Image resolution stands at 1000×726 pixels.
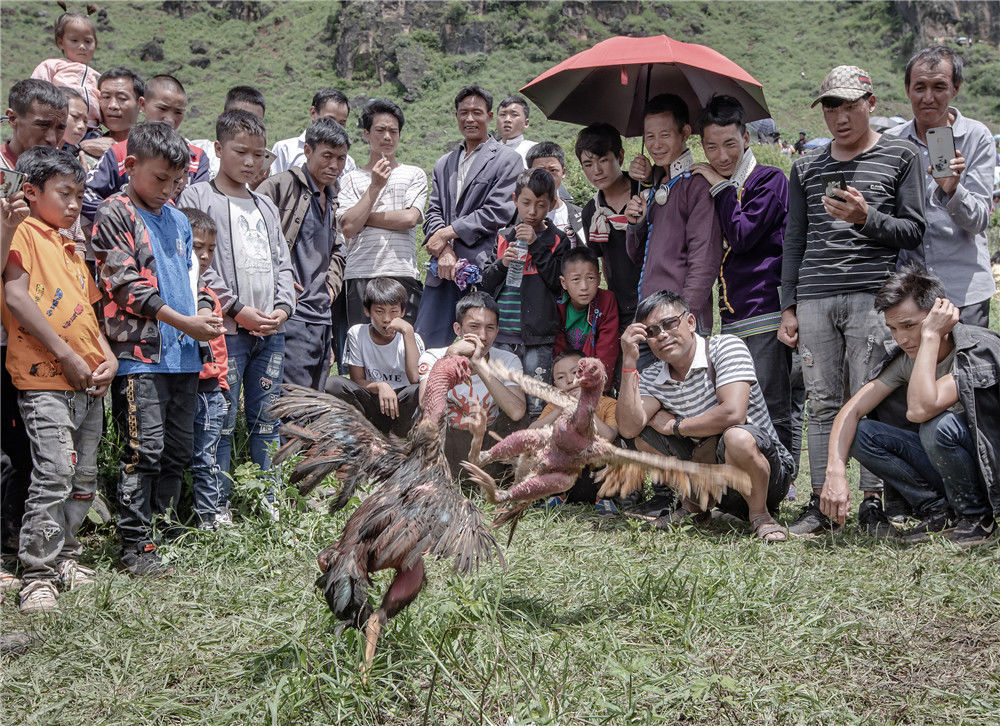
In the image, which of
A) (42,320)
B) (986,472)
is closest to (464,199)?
(42,320)

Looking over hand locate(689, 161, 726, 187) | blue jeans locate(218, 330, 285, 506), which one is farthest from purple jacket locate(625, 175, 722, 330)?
blue jeans locate(218, 330, 285, 506)

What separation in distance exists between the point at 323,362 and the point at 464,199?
5.46 ft

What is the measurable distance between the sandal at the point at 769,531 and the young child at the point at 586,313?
150 cm

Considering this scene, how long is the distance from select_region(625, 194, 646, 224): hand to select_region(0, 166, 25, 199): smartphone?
3.54 metres

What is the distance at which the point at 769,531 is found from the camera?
4.91 meters

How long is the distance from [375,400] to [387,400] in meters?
0.18

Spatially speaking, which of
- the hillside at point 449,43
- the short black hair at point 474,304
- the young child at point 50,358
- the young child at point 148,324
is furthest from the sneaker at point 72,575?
the hillside at point 449,43

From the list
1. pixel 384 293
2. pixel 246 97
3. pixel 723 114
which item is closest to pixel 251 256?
pixel 384 293

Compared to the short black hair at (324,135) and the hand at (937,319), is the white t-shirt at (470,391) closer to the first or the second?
the short black hair at (324,135)

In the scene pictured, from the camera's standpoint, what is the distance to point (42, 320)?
417 centimetres

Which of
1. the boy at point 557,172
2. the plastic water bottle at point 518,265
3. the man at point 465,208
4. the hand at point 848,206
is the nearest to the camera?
the hand at point 848,206

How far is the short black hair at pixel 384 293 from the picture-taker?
6.00 m

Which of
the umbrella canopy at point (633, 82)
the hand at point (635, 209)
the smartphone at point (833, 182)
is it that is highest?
the umbrella canopy at point (633, 82)

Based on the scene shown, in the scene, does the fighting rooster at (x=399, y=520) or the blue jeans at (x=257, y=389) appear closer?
the fighting rooster at (x=399, y=520)
